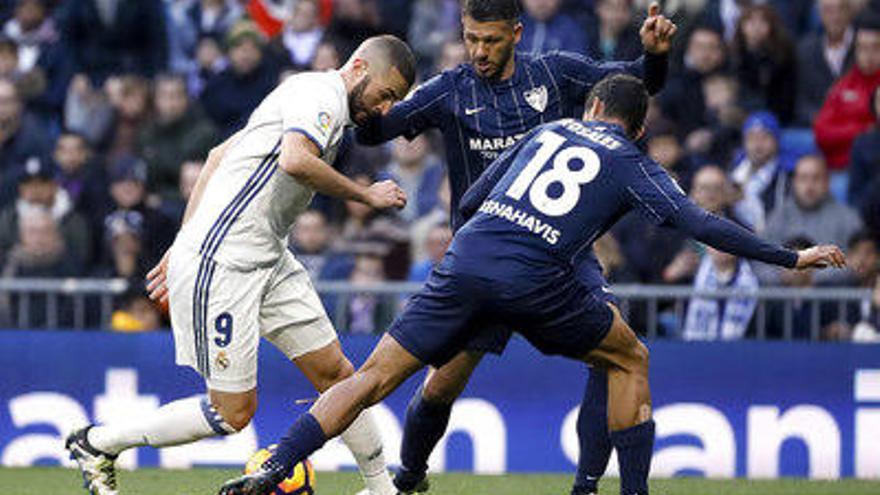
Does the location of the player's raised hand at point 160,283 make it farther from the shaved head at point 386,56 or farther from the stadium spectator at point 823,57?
the stadium spectator at point 823,57

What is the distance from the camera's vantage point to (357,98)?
9.52 m

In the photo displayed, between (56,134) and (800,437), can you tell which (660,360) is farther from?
(56,134)

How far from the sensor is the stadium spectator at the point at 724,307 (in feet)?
43.5

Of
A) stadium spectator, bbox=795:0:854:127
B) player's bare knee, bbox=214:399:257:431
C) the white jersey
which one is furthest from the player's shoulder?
stadium spectator, bbox=795:0:854:127

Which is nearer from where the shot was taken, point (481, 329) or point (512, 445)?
point (481, 329)

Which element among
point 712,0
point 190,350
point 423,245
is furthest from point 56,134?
point 190,350

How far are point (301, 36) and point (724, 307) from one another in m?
5.09

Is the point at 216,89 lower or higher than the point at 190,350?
higher

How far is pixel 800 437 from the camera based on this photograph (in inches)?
504

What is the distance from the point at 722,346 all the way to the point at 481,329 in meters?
3.89

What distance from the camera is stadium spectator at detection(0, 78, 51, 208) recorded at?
54.1 feet

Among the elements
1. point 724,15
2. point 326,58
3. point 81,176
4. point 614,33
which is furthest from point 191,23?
point 724,15

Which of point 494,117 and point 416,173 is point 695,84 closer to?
point 416,173

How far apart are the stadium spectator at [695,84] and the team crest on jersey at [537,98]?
17.8 feet
